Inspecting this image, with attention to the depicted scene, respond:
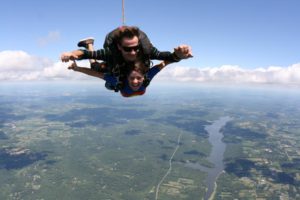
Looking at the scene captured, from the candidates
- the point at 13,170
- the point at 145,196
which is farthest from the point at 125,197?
the point at 13,170

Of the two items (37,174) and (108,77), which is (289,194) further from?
(108,77)

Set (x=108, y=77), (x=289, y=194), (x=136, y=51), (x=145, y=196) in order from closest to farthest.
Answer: (x=136, y=51) → (x=108, y=77) → (x=145, y=196) → (x=289, y=194)

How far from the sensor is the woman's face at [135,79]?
7.43 m

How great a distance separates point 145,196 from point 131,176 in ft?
98.5

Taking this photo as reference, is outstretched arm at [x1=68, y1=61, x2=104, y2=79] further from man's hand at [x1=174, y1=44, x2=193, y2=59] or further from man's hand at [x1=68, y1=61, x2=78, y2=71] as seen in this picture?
man's hand at [x1=174, y1=44, x2=193, y2=59]

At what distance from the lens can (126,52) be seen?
6859mm

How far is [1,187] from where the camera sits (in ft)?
499

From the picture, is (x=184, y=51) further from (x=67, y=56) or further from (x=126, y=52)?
(x=67, y=56)

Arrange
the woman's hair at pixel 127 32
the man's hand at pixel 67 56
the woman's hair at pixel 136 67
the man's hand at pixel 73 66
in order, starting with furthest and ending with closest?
1. the man's hand at pixel 73 66
2. the woman's hair at pixel 136 67
3. the woman's hair at pixel 127 32
4. the man's hand at pixel 67 56

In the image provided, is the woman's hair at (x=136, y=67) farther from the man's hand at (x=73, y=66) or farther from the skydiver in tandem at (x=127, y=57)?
the man's hand at (x=73, y=66)

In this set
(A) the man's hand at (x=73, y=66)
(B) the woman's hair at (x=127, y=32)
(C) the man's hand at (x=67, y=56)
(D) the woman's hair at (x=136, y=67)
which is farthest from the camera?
(A) the man's hand at (x=73, y=66)

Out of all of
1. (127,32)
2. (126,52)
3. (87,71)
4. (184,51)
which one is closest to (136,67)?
(126,52)

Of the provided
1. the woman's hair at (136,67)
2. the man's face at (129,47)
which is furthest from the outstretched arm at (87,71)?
the man's face at (129,47)

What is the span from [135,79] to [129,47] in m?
1.04
